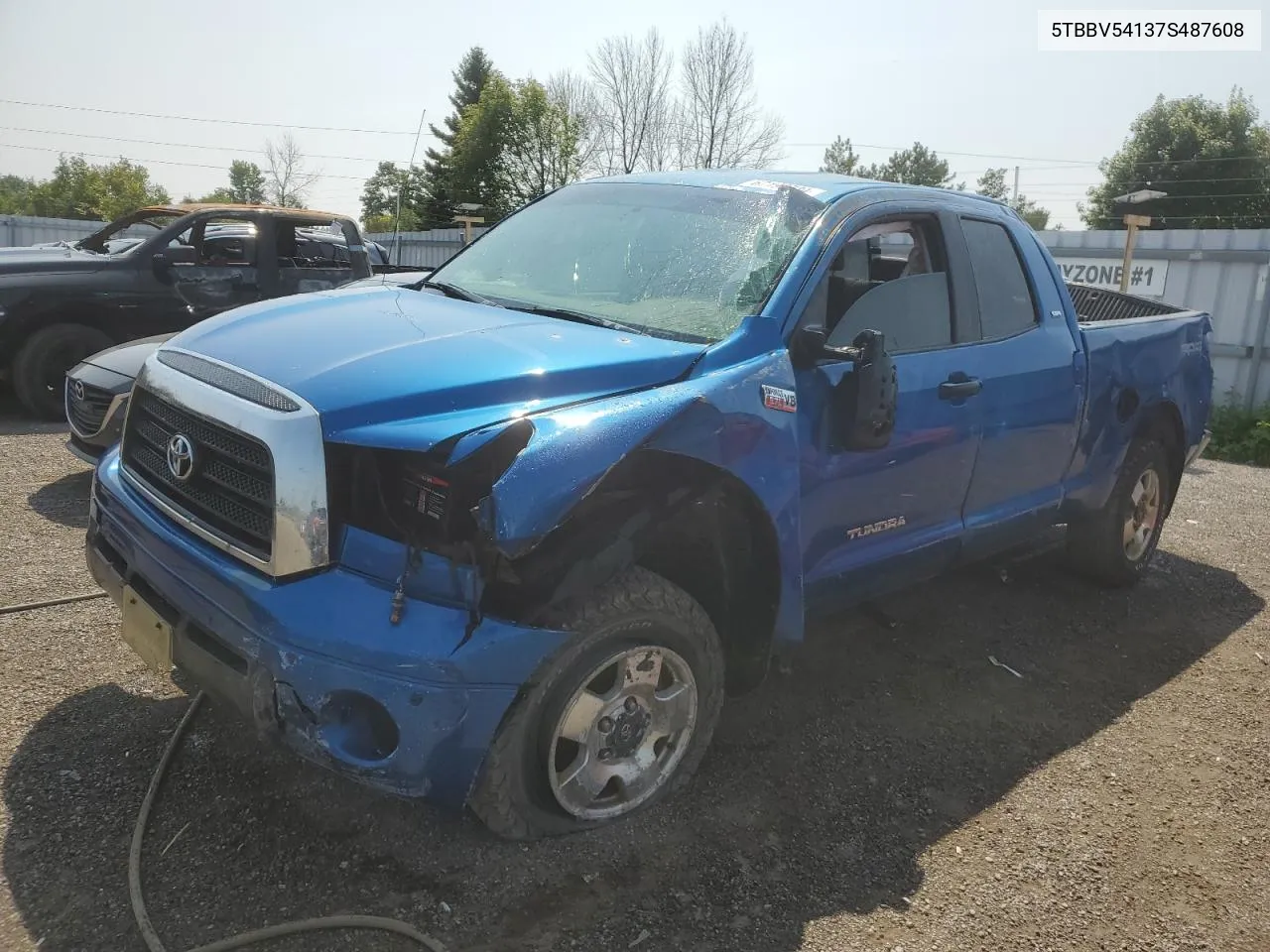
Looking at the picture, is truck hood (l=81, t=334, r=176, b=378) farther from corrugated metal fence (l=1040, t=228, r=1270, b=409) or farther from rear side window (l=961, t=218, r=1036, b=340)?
corrugated metal fence (l=1040, t=228, r=1270, b=409)

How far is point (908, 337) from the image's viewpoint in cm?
354

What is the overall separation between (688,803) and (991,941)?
36.2 inches

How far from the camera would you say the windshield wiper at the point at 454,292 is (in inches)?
139

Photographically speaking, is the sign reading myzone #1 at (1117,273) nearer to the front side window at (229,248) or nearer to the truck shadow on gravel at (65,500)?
the front side window at (229,248)

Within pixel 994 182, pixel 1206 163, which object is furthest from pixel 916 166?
pixel 1206 163

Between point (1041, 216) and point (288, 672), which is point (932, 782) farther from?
point (1041, 216)

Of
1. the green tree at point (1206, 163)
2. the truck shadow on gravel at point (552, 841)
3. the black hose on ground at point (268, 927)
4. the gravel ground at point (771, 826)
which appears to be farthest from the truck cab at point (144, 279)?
the green tree at point (1206, 163)

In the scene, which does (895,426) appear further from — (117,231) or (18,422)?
(117,231)

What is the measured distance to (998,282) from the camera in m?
4.07

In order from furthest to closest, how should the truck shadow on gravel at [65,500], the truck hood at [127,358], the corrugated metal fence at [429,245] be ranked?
the corrugated metal fence at [429,245], the truck hood at [127,358], the truck shadow on gravel at [65,500]

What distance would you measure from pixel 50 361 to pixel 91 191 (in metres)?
49.2

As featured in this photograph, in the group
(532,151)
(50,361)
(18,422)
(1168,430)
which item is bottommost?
(18,422)

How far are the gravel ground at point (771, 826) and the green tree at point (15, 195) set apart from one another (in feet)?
189

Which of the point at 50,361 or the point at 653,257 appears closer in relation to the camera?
the point at 653,257
